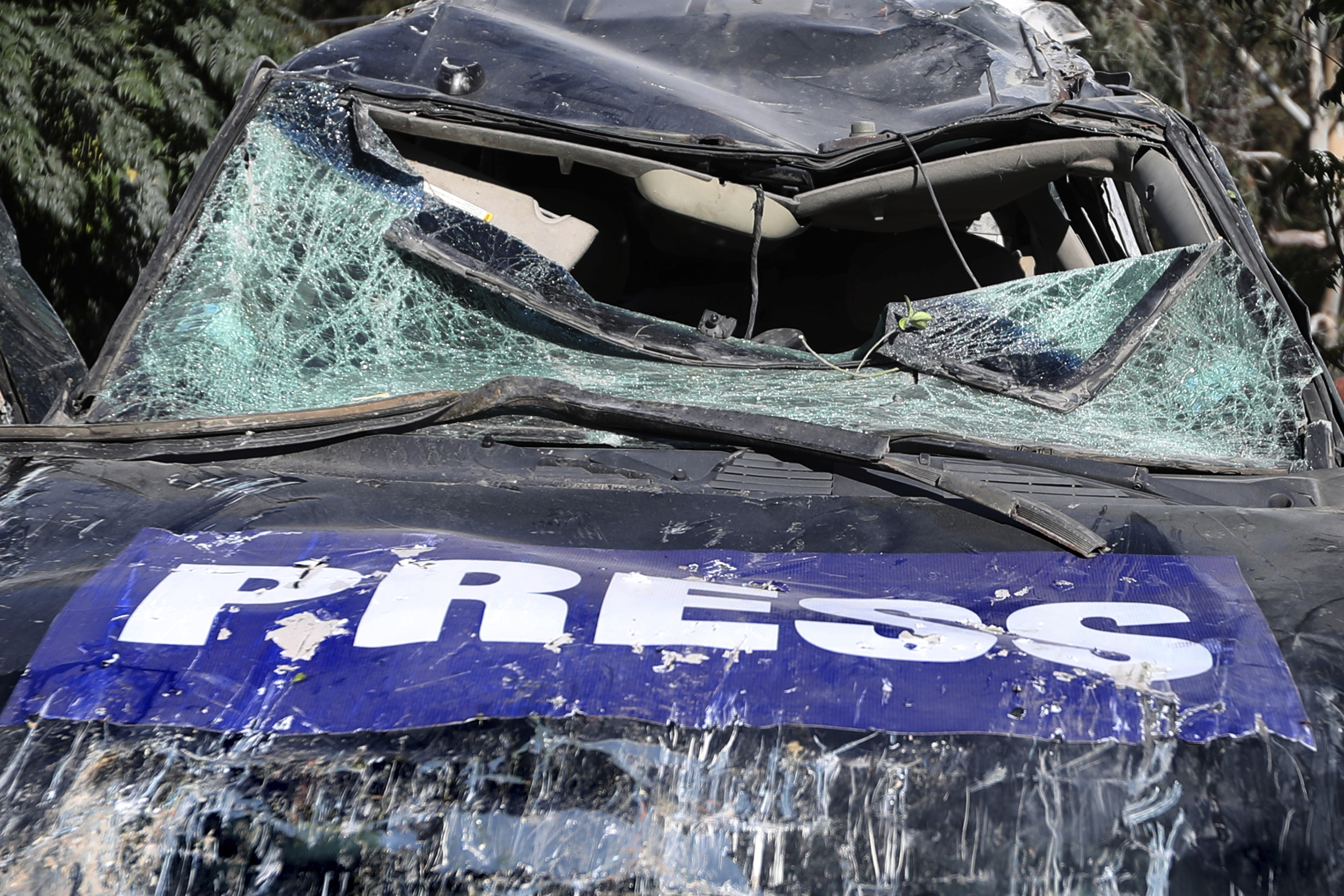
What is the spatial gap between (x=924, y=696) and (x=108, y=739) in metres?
0.91

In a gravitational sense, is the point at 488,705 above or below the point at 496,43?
below

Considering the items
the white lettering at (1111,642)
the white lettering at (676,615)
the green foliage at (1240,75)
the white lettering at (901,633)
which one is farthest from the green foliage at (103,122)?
the green foliage at (1240,75)

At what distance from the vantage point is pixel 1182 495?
208 cm

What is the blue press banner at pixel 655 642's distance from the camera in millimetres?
1396

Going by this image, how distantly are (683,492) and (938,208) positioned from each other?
107 cm

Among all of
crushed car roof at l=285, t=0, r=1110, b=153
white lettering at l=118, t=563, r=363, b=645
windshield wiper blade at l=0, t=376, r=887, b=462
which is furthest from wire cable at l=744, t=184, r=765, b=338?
white lettering at l=118, t=563, r=363, b=645

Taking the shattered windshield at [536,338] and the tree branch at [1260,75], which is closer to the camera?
the shattered windshield at [536,338]

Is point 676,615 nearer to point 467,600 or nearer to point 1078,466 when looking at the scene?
point 467,600

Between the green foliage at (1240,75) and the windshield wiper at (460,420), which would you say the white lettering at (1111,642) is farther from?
the green foliage at (1240,75)

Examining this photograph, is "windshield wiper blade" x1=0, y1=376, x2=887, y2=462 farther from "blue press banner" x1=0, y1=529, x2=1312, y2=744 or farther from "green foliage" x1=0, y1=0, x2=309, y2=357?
"green foliage" x1=0, y1=0, x2=309, y2=357

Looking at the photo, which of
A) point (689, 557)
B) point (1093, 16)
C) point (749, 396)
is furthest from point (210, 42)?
point (1093, 16)

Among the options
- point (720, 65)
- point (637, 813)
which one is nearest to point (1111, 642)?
point (637, 813)

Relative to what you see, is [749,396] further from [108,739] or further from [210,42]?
[210,42]

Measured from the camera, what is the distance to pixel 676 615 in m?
1.60
